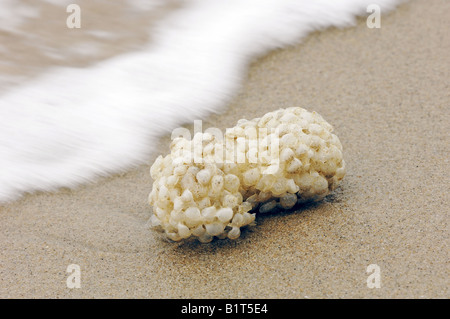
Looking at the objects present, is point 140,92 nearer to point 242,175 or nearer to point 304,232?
point 242,175

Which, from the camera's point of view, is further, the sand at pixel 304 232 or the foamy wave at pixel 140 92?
the foamy wave at pixel 140 92

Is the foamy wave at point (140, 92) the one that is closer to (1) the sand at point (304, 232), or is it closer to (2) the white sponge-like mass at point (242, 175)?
(1) the sand at point (304, 232)

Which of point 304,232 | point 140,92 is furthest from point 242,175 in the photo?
point 140,92

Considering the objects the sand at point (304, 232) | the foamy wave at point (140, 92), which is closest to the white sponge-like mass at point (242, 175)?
the sand at point (304, 232)

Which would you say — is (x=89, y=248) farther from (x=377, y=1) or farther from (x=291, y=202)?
(x=377, y=1)

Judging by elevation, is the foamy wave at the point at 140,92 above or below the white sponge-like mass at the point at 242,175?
above

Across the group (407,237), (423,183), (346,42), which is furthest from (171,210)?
(346,42)
